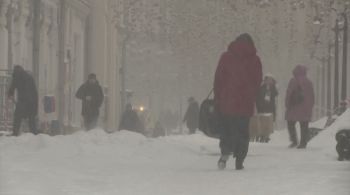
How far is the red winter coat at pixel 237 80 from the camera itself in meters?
13.4

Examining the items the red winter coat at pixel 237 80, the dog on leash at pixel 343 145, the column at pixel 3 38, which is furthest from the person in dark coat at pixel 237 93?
the column at pixel 3 38

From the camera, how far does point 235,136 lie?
1328cm

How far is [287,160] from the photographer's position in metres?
15.5

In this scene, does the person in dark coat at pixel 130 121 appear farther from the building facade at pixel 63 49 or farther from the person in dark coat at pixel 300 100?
the person in dark coat at pixel 300 100

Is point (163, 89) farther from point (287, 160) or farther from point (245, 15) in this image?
point (287, 160)

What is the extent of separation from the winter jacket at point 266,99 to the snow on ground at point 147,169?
121 inches

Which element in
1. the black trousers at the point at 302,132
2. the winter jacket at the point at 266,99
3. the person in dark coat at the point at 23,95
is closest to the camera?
the black trousers at the point at 302,132

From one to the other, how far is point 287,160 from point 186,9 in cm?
3551

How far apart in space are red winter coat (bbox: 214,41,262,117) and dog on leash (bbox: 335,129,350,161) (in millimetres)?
1780

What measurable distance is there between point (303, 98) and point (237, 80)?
639 centimetres

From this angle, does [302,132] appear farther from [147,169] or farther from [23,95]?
[147,169]

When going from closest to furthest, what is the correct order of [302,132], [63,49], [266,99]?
[302,132], [266,99], [63,49]

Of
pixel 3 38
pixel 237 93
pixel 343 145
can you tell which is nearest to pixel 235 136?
pixel 237 93

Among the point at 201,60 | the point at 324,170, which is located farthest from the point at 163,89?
the point at 324,170
